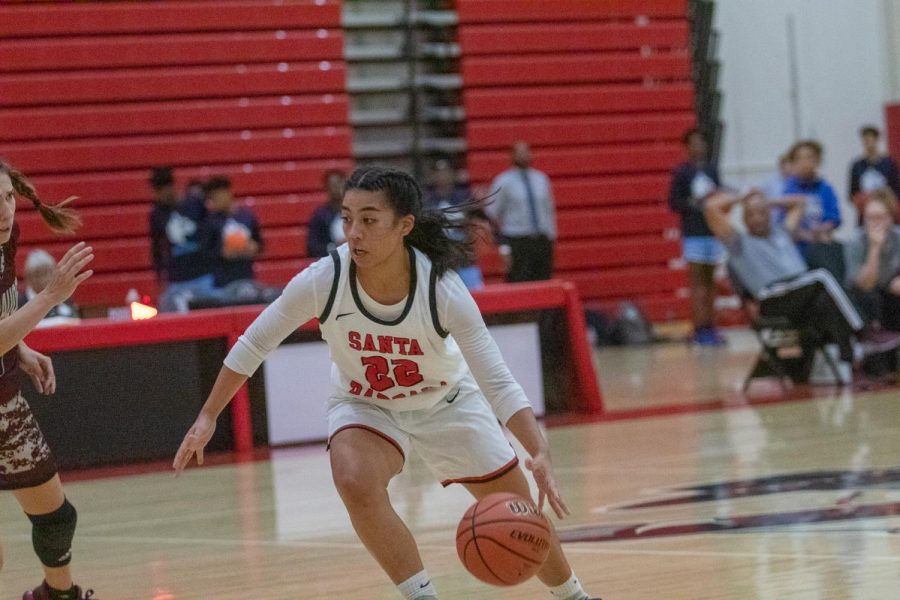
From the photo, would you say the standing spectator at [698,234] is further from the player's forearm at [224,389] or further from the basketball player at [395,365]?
the player's forearm at [224,389]

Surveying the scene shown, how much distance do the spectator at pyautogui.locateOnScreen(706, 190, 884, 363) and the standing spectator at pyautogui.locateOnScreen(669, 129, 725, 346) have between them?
325cm

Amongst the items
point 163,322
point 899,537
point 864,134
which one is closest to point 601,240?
point 864,134

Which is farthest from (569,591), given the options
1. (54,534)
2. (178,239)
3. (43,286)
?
(178,239)

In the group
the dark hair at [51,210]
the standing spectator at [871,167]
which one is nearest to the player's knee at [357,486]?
the dark hair at [51,210]

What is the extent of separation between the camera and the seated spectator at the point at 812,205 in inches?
468

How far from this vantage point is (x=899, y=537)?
531cm

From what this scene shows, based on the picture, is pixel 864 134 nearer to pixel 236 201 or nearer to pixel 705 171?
pixel 705 171

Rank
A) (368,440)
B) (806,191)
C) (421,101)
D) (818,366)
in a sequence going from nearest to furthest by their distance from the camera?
(368,440) < (818,366) < (806,191) < (421,101)

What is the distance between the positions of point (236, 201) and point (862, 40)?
9288 millimetres

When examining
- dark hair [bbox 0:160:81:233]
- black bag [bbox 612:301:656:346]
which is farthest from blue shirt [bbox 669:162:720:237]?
dark hair [bbox 0:160:81:233]

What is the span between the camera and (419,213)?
459 centimetres

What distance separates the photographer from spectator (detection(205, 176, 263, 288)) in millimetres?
12156

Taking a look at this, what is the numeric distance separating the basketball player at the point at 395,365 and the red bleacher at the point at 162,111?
9.64m

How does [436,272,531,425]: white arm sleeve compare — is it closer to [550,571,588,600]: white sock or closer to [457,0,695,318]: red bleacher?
[550,571,588,600]: white sock
